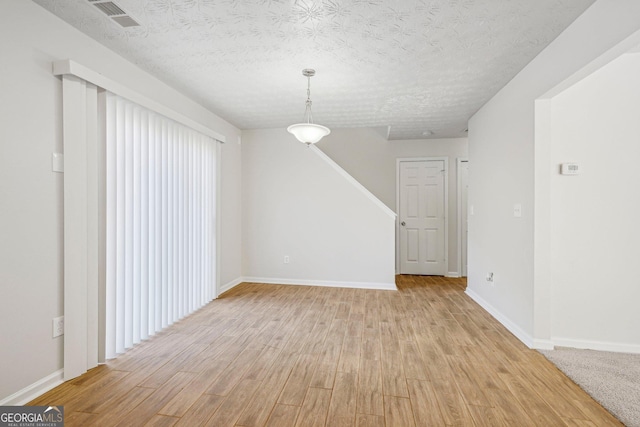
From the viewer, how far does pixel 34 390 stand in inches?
73.7

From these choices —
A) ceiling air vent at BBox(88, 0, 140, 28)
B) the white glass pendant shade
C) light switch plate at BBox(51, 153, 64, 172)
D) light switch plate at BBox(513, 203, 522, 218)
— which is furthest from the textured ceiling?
light switch plate at BBox(513, 203, 522, 218)

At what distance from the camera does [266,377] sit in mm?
2141

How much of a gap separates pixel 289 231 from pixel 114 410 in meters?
3.36

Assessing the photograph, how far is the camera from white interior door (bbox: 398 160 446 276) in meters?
5.57

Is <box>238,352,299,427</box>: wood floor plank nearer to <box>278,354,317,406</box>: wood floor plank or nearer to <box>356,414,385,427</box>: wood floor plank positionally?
<box>278,354,317,406</box>: wood floor plank

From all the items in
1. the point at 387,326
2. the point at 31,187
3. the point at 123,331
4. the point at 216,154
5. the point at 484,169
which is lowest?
the point at 387,326

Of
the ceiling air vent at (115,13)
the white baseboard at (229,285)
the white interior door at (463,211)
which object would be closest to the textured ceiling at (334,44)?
the ceiling air vent at (115,13)

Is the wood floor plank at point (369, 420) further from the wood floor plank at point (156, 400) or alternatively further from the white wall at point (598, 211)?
the white wall at point (598, 211)

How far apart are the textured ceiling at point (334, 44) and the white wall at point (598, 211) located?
0.73 m

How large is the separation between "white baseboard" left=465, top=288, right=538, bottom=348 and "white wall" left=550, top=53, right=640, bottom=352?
238 millimetres

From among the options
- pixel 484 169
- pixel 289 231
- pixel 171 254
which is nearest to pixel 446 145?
pixel 484 169

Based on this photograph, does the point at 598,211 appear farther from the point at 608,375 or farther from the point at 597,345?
the point at 608,375

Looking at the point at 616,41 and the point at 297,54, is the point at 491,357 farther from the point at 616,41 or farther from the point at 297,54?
the point at 297,54

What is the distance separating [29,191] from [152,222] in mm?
1106
